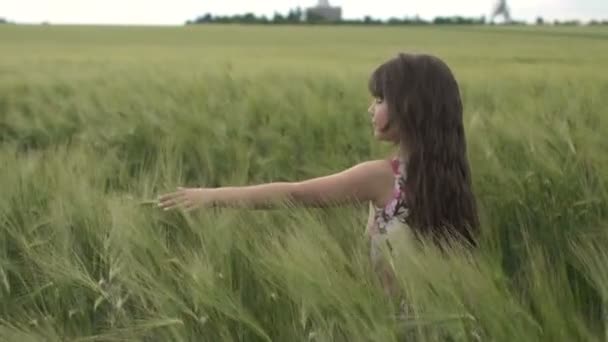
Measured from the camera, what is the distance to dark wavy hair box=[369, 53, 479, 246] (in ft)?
4.98

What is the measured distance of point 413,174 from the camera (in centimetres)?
153

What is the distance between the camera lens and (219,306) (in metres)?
1.00

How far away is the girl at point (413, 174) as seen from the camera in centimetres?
152

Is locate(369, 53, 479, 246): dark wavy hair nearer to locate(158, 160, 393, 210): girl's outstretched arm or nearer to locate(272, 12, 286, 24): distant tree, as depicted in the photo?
locate(158, 160, 393, 210): girl's outstretched arm

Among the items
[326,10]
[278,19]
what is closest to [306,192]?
[278,19]

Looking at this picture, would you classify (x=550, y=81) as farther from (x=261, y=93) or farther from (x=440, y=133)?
(x=440, y=133)

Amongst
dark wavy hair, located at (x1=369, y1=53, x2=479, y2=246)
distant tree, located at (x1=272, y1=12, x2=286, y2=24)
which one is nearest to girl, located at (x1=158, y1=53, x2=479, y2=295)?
dark wavy hair, located at (x1=369, y1=53, x2=479, y2=246)

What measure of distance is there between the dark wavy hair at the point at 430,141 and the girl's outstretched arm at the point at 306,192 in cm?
6

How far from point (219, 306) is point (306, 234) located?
0.67 feet

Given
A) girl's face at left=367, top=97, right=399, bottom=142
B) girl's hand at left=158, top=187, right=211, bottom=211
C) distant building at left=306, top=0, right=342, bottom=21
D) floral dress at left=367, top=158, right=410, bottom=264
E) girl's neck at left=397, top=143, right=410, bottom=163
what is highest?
girl's face at left=367, top=97, right=399, bottom=142

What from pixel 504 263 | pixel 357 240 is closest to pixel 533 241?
pixel 504 263

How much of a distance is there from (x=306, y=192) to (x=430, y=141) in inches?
8.8

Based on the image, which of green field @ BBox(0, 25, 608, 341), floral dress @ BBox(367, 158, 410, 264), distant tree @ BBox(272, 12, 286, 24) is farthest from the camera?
distant tree @ BBox(272, 12, 286, 24)

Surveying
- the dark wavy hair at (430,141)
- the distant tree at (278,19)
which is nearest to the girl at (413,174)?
the dark wavy hair at (430,141)
